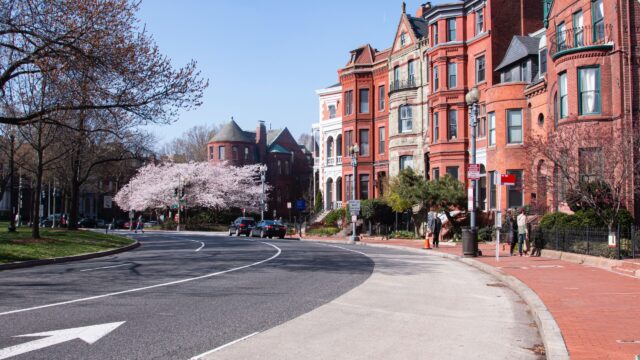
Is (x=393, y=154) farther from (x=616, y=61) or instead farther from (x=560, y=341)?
(x=560, y=341)

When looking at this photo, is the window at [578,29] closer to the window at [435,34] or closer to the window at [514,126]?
the window at [514,126]

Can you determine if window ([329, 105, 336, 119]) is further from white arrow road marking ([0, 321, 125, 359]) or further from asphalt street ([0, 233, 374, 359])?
white arrow road marking ([0, 321, 125, 359])

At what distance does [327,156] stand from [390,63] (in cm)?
1247

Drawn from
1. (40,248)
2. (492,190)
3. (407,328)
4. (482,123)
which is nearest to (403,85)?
(482,123)

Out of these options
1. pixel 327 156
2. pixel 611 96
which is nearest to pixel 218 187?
pixel 327 156

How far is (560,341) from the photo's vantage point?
7.74 m

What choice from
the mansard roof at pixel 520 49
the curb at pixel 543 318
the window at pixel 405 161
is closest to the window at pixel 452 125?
the mansard roof at pixel 520 49

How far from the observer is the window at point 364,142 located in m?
52.8

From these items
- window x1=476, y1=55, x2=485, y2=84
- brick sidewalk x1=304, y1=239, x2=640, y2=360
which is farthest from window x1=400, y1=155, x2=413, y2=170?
brick sidewalk x1=304, y1=239, x2=640, y2=360

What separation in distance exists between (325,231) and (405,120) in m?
10.5

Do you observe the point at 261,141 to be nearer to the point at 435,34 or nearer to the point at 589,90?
the point at 435,34

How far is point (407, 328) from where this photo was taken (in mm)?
9312

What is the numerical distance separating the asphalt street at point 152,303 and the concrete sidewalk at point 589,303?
13.4ft

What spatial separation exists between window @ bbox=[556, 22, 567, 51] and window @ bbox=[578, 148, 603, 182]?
295 inches
